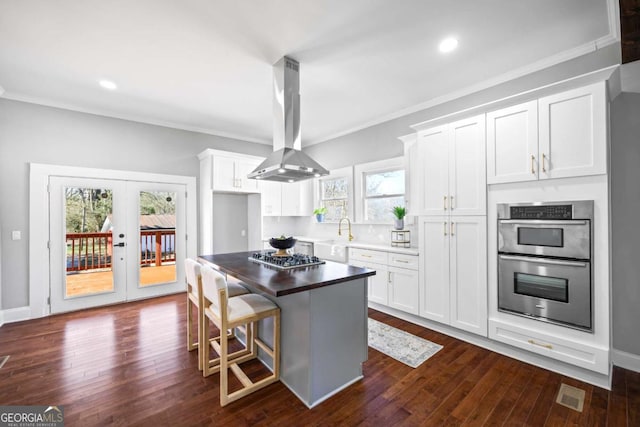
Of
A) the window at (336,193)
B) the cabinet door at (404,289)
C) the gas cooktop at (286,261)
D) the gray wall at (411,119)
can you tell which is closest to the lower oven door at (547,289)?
the cabinet door at (404,289)

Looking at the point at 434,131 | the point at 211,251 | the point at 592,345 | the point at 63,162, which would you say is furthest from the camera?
the point at 211,251

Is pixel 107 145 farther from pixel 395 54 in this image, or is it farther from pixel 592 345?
pixel 592 345

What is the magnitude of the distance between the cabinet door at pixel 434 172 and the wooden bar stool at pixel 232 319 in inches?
83.0

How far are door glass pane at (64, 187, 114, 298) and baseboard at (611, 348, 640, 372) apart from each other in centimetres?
611

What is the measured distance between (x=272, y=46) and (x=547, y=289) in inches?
131

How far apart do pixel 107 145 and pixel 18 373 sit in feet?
Result: 10.2

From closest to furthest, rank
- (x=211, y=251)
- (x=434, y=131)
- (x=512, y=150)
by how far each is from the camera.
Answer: (x=512, y=150) < (x=434, y=131) < (x=211, y=251)

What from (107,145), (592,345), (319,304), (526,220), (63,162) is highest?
(107,145)

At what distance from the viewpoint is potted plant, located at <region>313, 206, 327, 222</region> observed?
211 inches

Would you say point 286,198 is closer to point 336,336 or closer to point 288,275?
point 288,275

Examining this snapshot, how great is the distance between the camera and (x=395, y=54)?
275 cm

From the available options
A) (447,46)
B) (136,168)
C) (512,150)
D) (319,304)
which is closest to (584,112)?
(512,150)

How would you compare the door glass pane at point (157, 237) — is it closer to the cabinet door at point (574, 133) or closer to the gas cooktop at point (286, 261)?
the gas cooktop at point (286, 261)

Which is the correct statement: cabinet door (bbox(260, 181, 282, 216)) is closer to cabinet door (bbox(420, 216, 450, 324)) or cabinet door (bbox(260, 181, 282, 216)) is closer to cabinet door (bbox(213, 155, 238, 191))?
cabinet door (bbox(213, 155, 238, 191))
